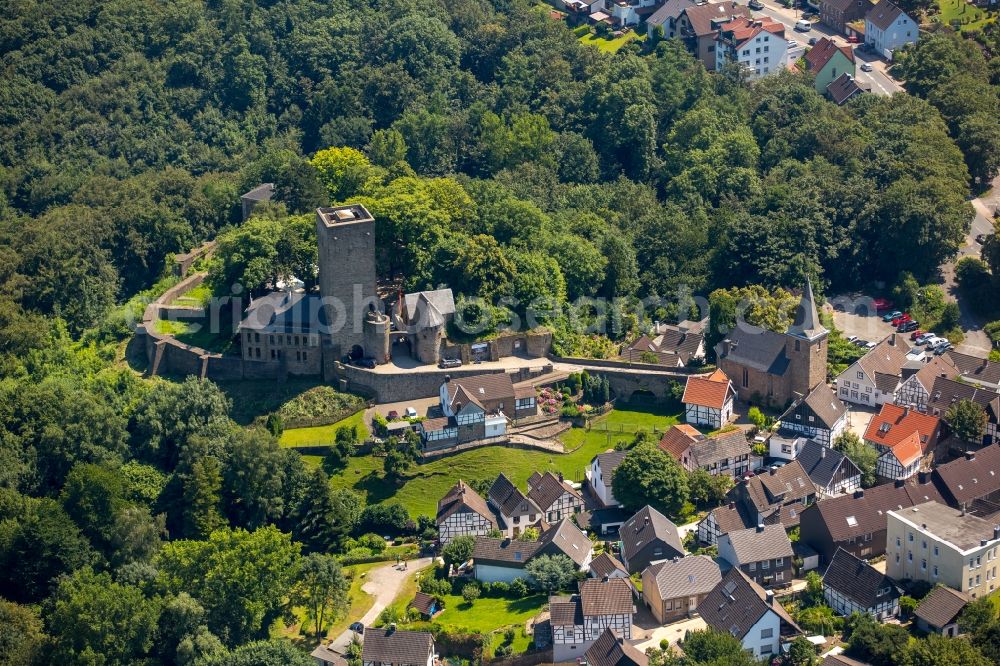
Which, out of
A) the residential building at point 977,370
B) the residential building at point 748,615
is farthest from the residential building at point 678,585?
the residential building at point 977,370

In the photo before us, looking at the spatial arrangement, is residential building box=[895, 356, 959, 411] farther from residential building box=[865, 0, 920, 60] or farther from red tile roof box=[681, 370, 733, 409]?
residential building box=[865, 0, 920, 60]

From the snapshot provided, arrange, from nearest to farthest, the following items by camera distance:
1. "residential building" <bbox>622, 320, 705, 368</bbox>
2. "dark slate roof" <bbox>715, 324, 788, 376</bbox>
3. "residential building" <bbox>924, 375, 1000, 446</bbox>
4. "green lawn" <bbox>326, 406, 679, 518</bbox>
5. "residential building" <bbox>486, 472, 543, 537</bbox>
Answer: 1. "residential building" <bbox>486, 472, 543, 537</bbox>
2. "residential building" <bbox>924, 375, 1000, 446</bbox>
3. "green lawn" <bbox>326, 406, 679, 518</bbox>
4. "dark slate roof" <bbox>715, 324, 788, 376</bbox>
5. "residential building" <bbox>622, 320, 705, 368</bbox>

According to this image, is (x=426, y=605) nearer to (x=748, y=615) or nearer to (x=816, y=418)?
(x=748, y=615)

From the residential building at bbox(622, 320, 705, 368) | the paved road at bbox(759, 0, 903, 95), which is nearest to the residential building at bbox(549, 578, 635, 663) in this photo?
the residential building at bbox(622, 320, 705, 368)

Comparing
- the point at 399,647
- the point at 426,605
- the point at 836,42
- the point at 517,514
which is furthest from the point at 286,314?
the point at 836,42

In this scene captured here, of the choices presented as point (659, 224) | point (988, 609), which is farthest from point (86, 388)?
point (988, 609)

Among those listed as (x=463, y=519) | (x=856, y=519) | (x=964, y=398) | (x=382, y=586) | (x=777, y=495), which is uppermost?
(x=964, y=398)
